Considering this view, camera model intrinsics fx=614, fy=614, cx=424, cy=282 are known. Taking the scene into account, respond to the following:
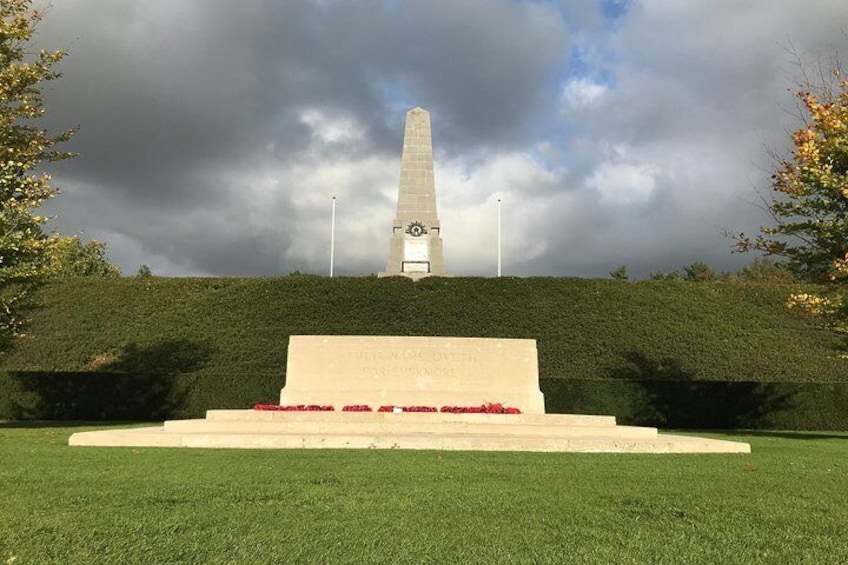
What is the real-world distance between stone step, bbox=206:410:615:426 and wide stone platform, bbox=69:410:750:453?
0.02 meters

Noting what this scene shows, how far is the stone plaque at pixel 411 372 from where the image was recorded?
14.7 meters

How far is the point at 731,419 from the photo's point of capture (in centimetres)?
1806

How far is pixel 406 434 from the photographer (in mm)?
10727

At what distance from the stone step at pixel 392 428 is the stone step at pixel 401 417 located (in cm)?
A: 5

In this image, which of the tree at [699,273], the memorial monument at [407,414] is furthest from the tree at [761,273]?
the memorial monument at [407,414]

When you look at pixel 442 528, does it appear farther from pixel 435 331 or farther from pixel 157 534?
pixel 435 331

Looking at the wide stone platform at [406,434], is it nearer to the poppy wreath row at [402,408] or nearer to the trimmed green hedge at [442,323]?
the poppy wreath row at [402,408]

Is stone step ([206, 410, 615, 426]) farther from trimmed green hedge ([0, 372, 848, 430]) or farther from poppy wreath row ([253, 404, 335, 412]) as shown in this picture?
trimmed green hedge ([0, 372, 848, 430])

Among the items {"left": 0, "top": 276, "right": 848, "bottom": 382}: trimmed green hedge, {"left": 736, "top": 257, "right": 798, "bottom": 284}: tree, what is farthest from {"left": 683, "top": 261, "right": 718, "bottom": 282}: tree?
{"left": 0, "top": 276, "right": 848, "bottom": 382}: trimmed green hedge

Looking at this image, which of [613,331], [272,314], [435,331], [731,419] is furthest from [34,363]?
[731,419]

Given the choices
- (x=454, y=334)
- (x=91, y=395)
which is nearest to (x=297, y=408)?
(x=91, y=395)

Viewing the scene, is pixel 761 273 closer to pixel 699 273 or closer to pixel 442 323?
pixel 699 273

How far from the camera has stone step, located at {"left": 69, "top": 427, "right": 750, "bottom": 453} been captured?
9867 mm

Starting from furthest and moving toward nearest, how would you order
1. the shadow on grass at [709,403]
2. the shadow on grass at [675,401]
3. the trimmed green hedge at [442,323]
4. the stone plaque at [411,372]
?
the trimmed green hedge at [442,323]
the shadow on grass at [709,403]
the shadow on grass at [675,401]
the stone plaque at [411,372]
